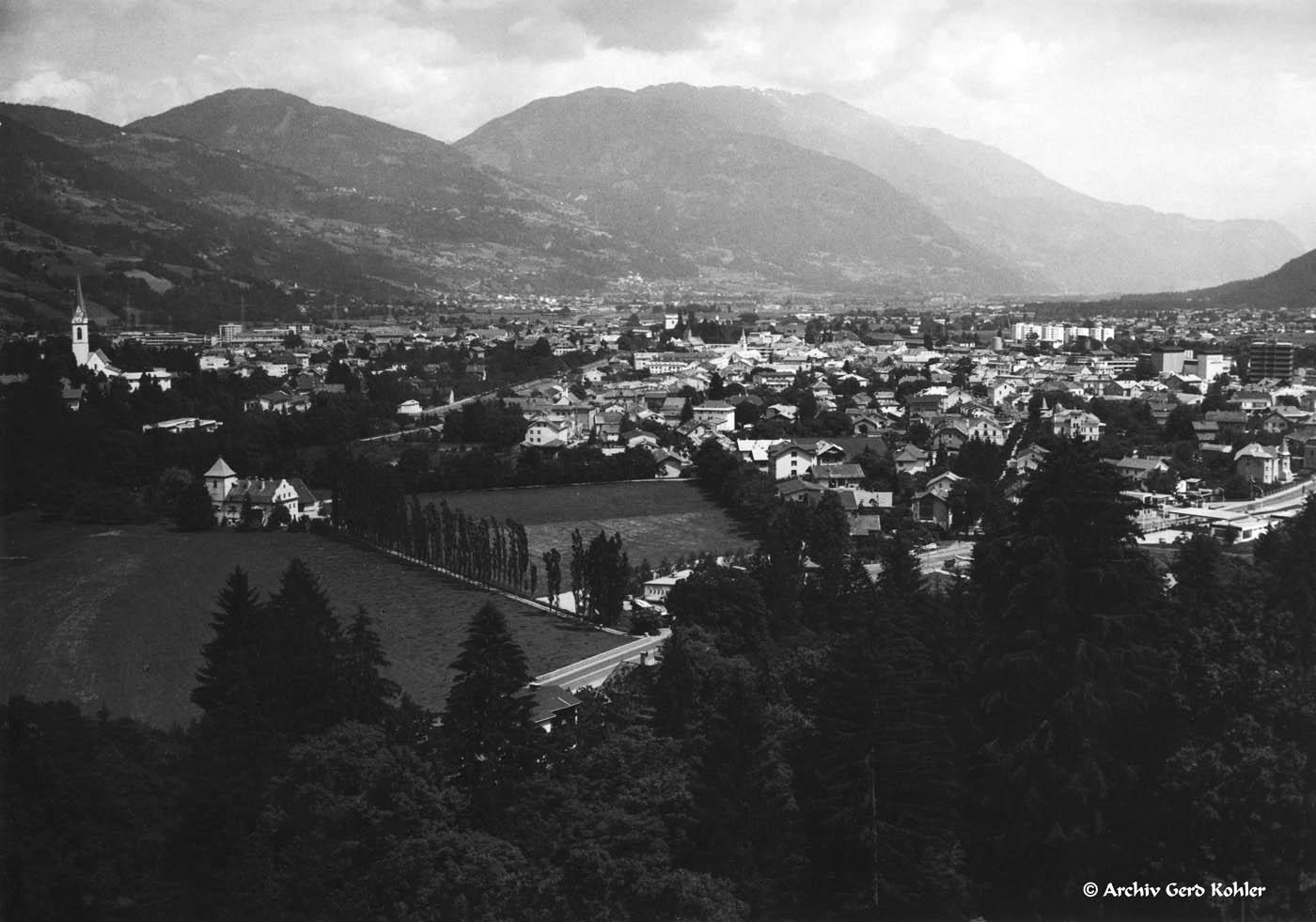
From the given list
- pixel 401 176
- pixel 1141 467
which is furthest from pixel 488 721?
pixel 401 176

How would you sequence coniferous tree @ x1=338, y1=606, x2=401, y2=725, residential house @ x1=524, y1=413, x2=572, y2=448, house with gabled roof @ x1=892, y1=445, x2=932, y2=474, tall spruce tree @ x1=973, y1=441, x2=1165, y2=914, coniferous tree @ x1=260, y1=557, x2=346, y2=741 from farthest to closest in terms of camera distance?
residential house @ x1=524, y1=413, x2=572, y2=448 → house with gabled roof @ x1=892, y1=445, x2=932, y2=474 → coniferous tree @ x1=338, y1=606, x2=401, y2=725 → coniferous tree @ x1=260, y1=557, x2=346, y2=741 → tall spruce tree @ x1=973, y1=441, x2=1165, y2=914

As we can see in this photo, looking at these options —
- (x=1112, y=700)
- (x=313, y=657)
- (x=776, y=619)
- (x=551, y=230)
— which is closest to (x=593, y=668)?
(x=776, y=619)

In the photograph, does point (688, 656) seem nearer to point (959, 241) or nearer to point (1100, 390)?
point (1100, 390)

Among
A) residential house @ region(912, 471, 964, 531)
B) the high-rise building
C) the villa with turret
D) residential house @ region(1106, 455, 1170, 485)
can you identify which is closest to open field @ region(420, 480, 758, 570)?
the villa with turret

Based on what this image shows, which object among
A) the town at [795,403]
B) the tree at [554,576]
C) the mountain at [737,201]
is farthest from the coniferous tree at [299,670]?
the mountain at [737,201]

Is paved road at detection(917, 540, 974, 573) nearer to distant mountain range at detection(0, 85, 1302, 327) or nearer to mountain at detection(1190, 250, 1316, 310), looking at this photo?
distant mountain range at detection(0, 85, 1302, 327)

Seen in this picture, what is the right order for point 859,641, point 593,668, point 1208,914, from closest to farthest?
point 1208,914 → point 859,641 → point 593,668

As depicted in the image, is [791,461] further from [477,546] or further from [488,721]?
[488,721]

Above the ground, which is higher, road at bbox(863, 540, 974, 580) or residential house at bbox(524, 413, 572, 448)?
residential house at bbox(524, 413, 572, 448)
